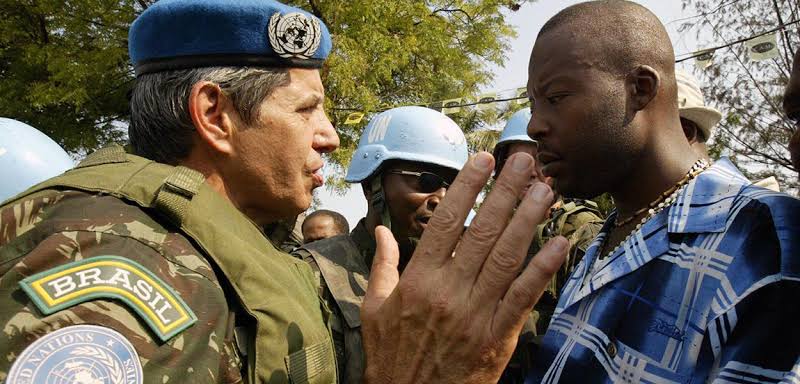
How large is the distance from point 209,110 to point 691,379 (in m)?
1.46

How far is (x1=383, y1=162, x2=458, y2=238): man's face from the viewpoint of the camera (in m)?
3.72

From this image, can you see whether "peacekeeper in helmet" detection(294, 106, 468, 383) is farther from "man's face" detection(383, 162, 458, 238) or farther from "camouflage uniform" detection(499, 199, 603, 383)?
"camouflage uniform" detection(499, 199, 603, 383)

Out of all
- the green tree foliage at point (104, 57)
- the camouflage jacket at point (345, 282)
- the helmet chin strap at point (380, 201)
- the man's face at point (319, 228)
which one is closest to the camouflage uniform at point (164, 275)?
the camouflage jacket at point (345, 282)

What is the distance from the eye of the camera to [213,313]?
4.59 ft

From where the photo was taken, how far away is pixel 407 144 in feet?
13.7

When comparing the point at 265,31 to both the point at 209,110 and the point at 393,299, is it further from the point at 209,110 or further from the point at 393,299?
the point at 393,299

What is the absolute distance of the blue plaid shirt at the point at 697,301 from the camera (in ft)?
4.89

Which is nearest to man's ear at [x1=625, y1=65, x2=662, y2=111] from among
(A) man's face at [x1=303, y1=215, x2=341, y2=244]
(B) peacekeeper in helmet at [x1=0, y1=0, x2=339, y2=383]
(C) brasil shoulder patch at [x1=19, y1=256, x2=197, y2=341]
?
(B) peacekeeper in helmet at [x1=0, y1=0, x2=339, y2=383]

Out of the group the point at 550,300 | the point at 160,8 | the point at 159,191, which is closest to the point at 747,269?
the point at 159,191

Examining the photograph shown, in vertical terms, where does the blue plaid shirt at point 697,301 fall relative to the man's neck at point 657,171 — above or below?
below

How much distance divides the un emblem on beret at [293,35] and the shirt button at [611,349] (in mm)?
1242

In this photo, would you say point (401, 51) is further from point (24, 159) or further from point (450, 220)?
point (450, 220)

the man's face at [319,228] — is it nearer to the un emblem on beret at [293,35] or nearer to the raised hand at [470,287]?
the un emblem on beret at [293,35]

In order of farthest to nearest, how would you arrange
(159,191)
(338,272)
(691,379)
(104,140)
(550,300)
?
(104,140) → (550,300) → (338,272) → (691,379) → (159,191)
